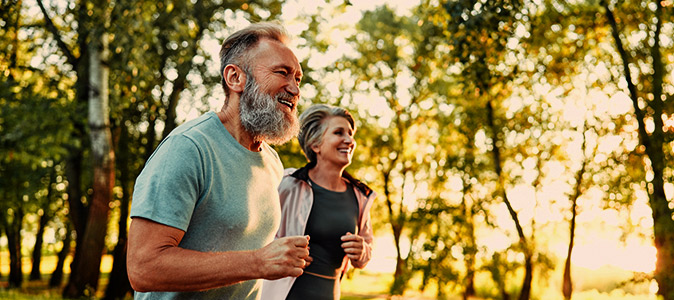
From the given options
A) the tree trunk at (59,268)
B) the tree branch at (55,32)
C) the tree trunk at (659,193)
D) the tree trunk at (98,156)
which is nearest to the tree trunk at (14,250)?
the tree trunk at (59,268)

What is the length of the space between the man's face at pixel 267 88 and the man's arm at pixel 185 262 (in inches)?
21.3

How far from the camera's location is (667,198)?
7547 mm

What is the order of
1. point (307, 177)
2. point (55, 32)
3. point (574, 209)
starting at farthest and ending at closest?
point (574, 209), point (55, 32), point (307, 177)

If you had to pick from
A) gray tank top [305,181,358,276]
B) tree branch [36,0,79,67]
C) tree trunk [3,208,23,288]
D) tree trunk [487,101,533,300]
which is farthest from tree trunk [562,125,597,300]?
tree trunk [3,208,23,288]

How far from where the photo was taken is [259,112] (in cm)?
203

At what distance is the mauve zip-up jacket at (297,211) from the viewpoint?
352 centimetres

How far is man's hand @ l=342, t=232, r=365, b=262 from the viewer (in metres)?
3.30

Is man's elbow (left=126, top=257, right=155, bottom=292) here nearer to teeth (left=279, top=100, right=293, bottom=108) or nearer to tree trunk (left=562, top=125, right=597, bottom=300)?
teeth (left=279, top=100, right=293, bottom=108)

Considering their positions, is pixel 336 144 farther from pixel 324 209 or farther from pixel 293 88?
pixel 293 88

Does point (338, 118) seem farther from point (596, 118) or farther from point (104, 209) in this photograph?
point (596, 118)

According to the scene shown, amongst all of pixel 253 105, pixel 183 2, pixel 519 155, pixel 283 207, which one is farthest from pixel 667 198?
pixel 519 155

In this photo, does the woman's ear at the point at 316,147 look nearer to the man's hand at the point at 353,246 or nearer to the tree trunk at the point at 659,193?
the man's hand at the point at 353,246

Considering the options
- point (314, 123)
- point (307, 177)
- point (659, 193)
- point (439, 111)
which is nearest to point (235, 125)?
point (307, 177)

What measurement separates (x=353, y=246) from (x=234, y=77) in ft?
5.20
